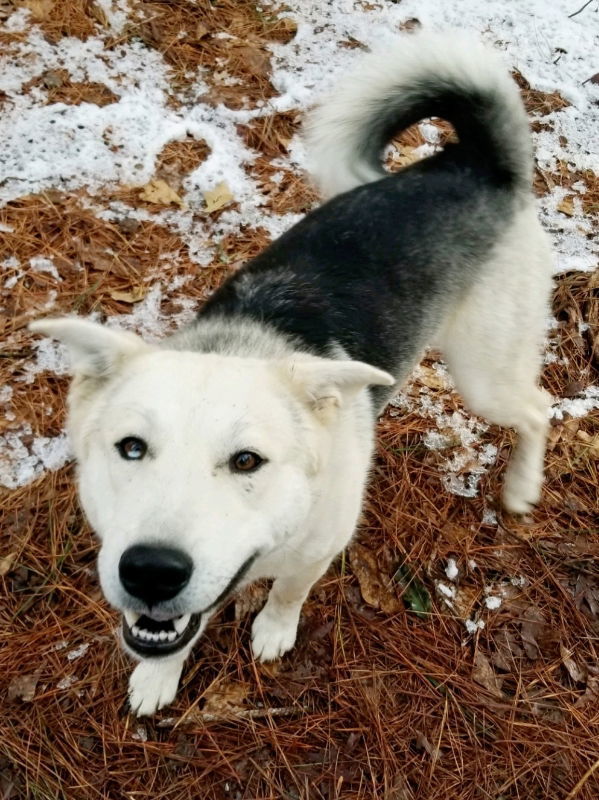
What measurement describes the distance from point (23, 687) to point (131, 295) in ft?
6.52

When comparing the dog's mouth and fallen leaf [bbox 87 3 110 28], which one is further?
fallen leaf [bbox 87 3 110 28]

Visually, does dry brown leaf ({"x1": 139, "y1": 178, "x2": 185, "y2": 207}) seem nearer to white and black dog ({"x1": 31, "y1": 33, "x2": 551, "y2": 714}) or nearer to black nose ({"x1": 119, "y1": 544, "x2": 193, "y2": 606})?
white and black dog ({"x1": 31, "y1": 33, "x2": 551, "y2": 714})

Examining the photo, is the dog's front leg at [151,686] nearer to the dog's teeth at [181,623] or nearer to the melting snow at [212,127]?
the dog's teeth at [181,623]

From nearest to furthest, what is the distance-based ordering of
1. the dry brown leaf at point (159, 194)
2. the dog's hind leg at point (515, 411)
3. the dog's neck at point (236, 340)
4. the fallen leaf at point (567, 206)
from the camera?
the dog's neck at point (236, 340), the dog's hind leg at point (515, 411), the dry brown leaf at point (159, 194), the fallen leaf at point (567, 206)

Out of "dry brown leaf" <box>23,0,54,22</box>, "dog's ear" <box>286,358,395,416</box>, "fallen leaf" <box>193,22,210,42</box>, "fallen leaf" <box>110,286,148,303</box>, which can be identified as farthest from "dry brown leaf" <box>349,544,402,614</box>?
"dry brown leaf" <box>23,0,54,22</box>

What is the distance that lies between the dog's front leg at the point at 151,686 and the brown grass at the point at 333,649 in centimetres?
7

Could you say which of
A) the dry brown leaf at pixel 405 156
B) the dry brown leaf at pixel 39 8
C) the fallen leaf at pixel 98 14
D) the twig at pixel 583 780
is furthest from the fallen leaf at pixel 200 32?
the twig at pixel 583 780

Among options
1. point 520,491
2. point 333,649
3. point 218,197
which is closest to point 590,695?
point 520,491

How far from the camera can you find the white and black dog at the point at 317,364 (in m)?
1.63

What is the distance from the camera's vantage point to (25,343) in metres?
3.20

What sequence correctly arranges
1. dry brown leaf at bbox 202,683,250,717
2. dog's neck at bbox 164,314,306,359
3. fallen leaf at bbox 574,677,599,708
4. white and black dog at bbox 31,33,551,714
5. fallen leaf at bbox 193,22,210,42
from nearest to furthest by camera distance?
white and black dog at bbox 31,33,551,714, dog's neck at bbox 164,314,306,359, dry brown leaf at bbox 202,683,250,717, fallen leaf at bbox 574,677,599,708, fallen leaf at bbox 193,22,210,42

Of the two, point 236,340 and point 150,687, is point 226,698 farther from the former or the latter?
point 236,340

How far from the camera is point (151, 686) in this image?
2.47m

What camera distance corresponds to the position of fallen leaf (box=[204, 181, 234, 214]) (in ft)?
12.6
